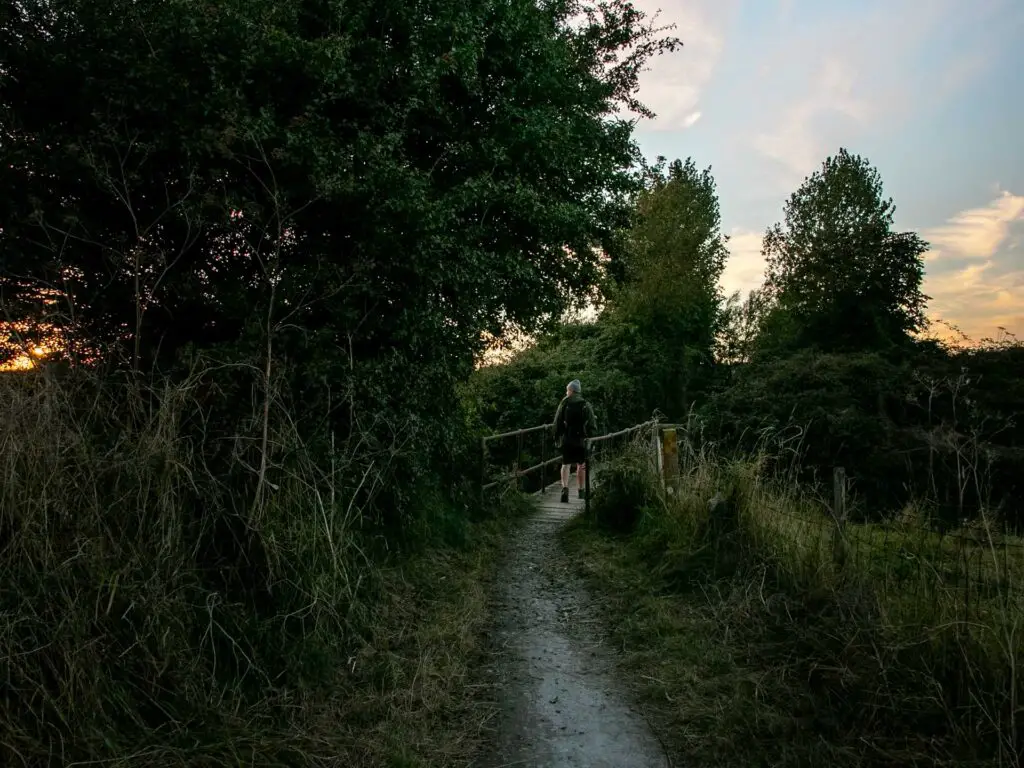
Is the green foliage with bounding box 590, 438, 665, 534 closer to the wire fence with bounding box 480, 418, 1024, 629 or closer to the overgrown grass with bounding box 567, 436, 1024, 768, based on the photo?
the wire fence with bounding box 480, 418, 1024, 629

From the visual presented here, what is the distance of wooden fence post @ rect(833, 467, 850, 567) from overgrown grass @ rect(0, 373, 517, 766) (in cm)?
266

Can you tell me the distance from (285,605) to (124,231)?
329 cm

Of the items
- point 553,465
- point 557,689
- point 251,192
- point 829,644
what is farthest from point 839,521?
point 553,465

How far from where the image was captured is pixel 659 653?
4.72 metres

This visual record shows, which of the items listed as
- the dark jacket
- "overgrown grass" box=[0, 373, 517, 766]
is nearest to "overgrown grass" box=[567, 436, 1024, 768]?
"overgrown grass" box=[0, 373, 517, 766]

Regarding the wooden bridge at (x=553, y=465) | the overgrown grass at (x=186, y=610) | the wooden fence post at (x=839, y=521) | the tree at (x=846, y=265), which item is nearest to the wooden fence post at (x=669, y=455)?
the wooden bridge at (x=553, y=465)

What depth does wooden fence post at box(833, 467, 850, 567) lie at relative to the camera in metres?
4.69

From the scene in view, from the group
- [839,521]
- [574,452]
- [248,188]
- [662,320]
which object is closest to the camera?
[839,521]

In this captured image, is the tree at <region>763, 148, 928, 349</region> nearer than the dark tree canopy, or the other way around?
the dark tree canopy

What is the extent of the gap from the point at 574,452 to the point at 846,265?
23914 mm

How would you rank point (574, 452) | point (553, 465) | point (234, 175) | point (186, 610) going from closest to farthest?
point (186, 610) < point (234, 175) < point (574, 452) < point (553, 465)

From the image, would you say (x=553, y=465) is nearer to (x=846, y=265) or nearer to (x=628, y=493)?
(x=628, y=493)

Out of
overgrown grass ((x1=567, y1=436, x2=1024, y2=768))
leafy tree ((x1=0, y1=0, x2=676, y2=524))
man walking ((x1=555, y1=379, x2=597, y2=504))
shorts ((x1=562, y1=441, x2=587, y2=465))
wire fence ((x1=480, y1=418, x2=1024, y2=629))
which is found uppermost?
leafy tree ((x1=0, y1=0, x2=676, y2=524))

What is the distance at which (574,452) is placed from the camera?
10.6 meters
